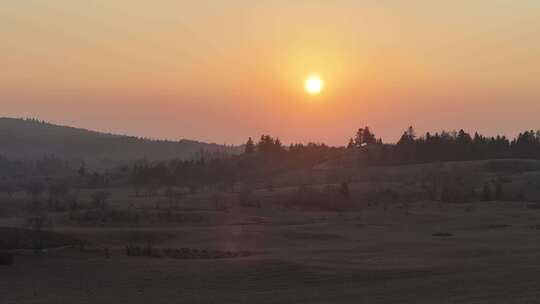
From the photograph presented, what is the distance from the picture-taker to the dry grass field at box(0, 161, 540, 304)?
94.1ft

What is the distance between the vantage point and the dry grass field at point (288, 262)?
94.1ft

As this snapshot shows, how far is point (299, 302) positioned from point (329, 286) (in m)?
5.46

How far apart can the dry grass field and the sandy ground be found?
57 mm

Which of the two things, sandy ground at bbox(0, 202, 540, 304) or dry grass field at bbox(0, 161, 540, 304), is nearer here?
sandy ground at bbox(0, 202, 540, 304)

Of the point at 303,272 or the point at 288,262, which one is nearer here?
the point at 303,272

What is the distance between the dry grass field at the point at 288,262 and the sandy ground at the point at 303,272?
57mm

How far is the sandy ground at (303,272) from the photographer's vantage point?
2808 cm

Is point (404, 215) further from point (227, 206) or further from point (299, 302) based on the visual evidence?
point (299, 302)

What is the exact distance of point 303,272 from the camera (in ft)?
118

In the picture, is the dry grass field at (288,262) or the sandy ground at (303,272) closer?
the sandy ground at (303,272)

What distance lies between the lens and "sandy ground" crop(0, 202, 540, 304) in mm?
28078

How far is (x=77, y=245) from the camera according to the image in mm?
46750

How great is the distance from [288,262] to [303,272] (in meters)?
2.64

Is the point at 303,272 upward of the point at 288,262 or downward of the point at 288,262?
downward
